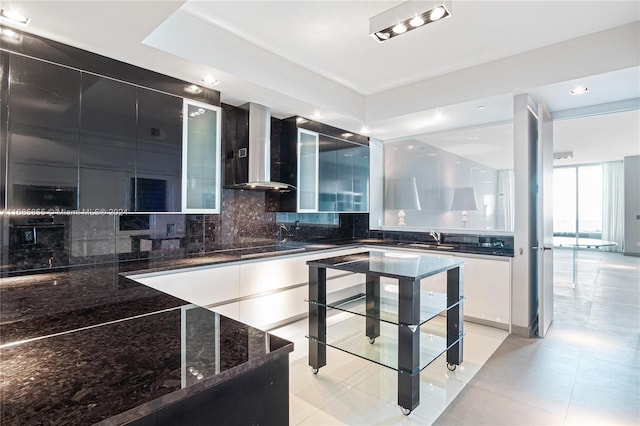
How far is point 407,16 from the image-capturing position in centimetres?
221

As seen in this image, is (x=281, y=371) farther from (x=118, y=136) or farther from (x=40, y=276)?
(x=118, y=136)

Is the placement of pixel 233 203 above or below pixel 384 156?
below

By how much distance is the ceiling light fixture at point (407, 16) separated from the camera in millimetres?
2102

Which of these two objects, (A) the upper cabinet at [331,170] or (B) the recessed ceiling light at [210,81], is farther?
(A) the upper cabinet at [331,170]

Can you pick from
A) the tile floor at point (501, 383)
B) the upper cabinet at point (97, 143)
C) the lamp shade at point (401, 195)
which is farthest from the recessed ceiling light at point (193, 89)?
the lamp shade at point (401, 195)

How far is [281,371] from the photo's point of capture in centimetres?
94

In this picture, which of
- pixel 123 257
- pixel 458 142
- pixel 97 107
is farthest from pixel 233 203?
pixel 458 142

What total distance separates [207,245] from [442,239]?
302 cm

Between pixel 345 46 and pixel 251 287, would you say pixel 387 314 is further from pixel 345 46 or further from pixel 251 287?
pixel 345 46

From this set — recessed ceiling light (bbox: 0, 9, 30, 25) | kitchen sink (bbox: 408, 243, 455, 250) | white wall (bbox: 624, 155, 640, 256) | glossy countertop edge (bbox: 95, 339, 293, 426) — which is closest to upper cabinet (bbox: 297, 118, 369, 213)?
kitchen sink (bbox: 408, 243, 455, 250)

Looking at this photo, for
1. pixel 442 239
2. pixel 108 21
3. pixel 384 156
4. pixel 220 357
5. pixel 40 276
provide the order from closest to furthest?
pixel 220 357
pixel 108 21
pixel 40 276
pixel 442 239
pixel 384 156

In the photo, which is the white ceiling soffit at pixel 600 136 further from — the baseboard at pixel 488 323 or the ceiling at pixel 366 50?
the baseboard at pixel 488 323

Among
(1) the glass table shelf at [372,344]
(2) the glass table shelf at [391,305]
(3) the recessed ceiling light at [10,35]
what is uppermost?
(3) the recessed ceiling light at [10,35]

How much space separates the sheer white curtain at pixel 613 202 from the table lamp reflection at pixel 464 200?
7.42m
